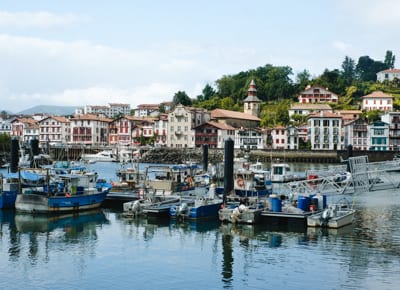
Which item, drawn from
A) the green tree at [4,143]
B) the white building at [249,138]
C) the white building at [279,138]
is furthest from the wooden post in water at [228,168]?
the white building at [279,138]

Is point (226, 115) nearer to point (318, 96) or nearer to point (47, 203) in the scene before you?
point (318, 96)

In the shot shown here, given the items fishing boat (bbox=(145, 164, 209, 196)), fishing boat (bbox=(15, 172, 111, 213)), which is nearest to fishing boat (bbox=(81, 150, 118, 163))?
fishing boat (bbox=(145, 164, 209, 196))

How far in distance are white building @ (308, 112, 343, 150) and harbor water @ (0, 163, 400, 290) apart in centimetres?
6656

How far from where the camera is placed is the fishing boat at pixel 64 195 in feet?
112

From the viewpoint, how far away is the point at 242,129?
10400 cm

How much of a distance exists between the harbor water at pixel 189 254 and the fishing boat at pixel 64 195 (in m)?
0.69

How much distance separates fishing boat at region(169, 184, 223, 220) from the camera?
32281 mm

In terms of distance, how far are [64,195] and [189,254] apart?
13323mm

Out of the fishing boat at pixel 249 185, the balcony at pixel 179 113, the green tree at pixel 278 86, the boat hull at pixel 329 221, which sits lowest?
the boat hull at pixel 329 221

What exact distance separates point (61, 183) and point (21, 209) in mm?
3245

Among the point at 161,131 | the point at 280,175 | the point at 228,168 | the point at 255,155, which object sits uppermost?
the point at 161,131

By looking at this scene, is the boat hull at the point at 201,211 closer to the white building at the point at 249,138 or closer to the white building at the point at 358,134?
the white building at the point at 249,138

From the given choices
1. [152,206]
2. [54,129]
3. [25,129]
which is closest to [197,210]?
[152,206]

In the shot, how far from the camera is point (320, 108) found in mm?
115188
